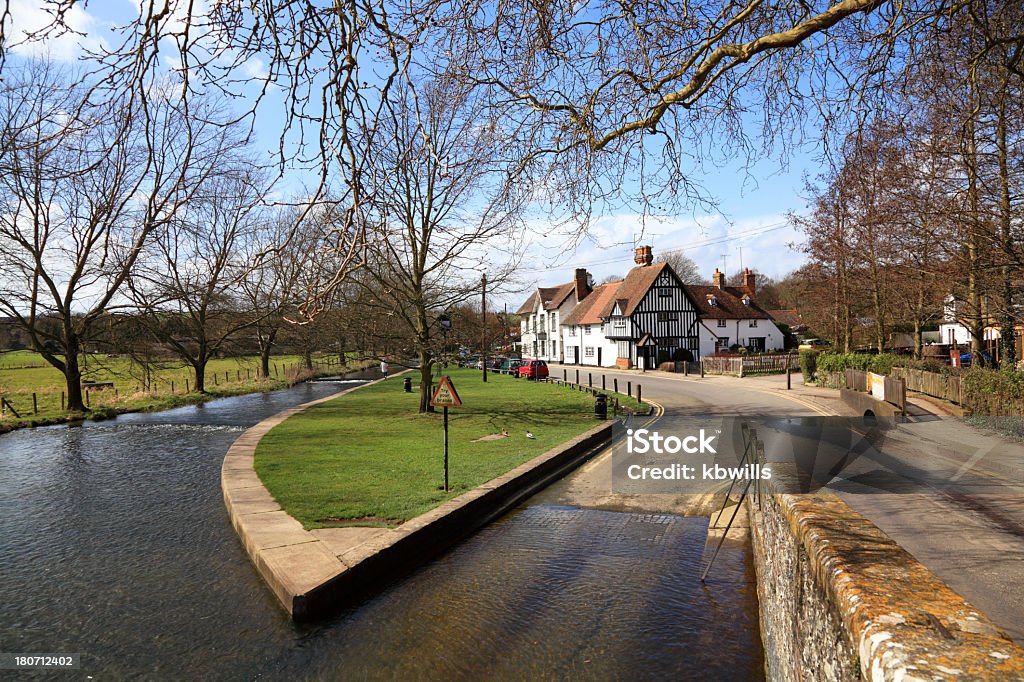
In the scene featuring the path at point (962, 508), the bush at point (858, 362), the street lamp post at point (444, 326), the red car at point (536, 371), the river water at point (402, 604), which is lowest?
the river water at point (402, 604)

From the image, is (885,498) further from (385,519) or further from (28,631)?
(28,631)

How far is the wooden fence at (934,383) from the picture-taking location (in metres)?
16.8

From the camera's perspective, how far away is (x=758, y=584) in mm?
6977

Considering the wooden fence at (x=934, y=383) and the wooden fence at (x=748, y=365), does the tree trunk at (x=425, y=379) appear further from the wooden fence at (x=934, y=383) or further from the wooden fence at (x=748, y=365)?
the wooden fence at (x=748, y=365)

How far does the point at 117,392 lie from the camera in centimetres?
2988

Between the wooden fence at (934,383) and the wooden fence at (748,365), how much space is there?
1676 centimetres

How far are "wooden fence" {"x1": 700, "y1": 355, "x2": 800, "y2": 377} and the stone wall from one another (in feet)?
119

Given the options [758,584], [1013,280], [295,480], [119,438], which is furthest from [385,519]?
[1013,280]

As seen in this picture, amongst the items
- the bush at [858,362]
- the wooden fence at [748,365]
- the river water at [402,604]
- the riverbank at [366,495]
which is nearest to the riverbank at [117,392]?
the riverbank at [366,495]

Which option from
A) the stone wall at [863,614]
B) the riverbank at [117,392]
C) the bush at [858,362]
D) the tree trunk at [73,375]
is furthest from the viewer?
the bush at [858,362]

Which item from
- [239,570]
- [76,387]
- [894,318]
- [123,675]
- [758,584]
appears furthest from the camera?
[894,318]

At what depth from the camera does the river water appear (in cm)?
558

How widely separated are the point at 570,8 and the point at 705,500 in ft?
27.6

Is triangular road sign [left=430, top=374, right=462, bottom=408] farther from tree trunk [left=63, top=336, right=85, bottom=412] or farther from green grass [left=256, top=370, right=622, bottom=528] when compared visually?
tree trunk [left=63, top=336, right=85, bottom=412]
